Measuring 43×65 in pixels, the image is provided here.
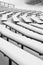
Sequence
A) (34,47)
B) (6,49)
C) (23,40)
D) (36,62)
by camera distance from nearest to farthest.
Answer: (36,62) → (6,49) → (34,47) → (23,40)

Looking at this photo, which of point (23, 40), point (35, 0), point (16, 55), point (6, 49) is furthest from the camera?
point (35, 0)

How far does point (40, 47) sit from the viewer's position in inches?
92.9

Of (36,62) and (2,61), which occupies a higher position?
(36,62)

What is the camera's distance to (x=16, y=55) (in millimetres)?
1997

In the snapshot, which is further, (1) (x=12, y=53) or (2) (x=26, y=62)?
(1) (x=12, y=53)

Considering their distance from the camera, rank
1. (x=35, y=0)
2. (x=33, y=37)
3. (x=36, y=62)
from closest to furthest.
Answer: (x=36, y=62), (x=33, y=37), (x=35, y=0)

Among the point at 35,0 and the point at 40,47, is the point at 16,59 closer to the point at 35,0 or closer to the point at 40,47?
the point at 40,47

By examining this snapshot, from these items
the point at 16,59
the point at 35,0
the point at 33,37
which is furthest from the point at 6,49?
the point at 35,0

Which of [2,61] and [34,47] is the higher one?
[34,47]

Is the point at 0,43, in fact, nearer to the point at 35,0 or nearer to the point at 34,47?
the point at 34,47

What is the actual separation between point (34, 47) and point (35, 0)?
19.7 meters

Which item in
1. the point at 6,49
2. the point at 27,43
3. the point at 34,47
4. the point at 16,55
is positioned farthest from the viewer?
the point at 27,43

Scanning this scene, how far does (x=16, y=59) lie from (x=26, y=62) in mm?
166

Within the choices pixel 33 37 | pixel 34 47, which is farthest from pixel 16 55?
pixel 33 37
